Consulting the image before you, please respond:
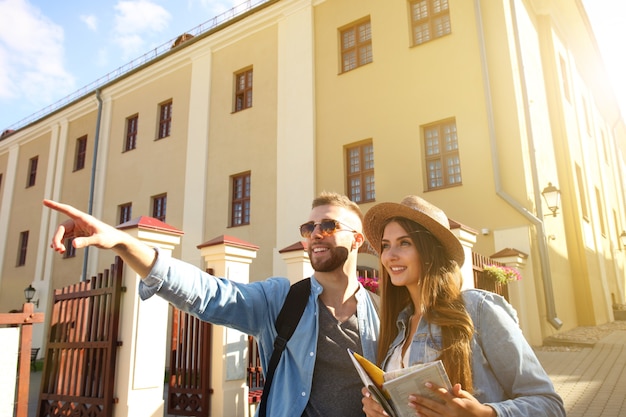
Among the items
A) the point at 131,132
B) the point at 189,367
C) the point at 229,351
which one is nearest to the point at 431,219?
the point at 229,351

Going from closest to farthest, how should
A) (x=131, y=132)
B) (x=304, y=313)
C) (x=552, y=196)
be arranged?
1. (x=304, y=313)
2. (x=552, y=196)
3. (x=131, y=132)

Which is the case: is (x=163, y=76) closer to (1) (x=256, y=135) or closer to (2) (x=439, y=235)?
(1) (x=256, y=135)

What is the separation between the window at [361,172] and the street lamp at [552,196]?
3.99 meters

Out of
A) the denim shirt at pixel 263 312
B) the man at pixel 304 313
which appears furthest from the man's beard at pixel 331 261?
the denim shirt at pixel 263 312

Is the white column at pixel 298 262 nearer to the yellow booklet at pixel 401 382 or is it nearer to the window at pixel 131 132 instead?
the yellow booklet at pixel 401 382

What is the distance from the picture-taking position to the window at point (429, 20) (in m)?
12.1

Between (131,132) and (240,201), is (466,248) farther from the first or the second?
(131,132)

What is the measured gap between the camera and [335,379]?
7.24 ft

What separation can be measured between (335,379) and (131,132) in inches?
750

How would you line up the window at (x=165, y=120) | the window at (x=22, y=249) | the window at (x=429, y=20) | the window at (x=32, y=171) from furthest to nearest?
the window at (x=32, y=171), the window at (x=22, y=249), the window at (x=165, y=120), the window at (x=429, y=20)

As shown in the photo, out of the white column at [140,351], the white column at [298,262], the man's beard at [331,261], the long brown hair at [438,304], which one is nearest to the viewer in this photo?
the long brown hair at [438,304]

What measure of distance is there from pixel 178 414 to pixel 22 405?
7.75ft

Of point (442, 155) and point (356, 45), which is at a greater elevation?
point (356, 45)

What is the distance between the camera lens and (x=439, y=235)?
6.60 feet
